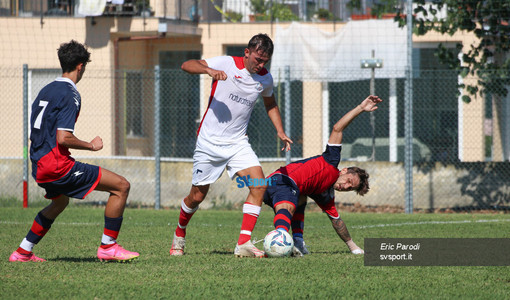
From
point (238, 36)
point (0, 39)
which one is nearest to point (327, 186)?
point (238, 36)

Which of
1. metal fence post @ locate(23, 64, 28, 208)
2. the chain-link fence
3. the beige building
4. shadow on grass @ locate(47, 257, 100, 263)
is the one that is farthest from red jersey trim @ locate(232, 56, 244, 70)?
the beige building

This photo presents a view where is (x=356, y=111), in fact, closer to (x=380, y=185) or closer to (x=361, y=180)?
(x=361, y=180)

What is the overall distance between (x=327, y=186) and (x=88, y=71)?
10376 mm

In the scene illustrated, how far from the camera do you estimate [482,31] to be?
13.4 meters

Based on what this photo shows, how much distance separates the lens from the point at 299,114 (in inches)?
661

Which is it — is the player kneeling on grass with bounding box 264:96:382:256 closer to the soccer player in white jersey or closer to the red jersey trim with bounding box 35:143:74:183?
the soccer player in white jersey

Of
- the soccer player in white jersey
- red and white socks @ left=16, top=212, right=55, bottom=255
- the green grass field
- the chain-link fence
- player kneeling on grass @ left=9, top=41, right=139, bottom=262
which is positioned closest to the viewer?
the green grass field

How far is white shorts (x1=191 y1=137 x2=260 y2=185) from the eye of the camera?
23.4 feet

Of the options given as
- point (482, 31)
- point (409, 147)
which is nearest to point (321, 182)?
point (409, 147)

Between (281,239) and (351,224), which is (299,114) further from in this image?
(281,239)

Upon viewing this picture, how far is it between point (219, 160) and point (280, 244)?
1.05 m

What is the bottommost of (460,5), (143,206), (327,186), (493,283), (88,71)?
(143,206)

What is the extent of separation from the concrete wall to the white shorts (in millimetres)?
6536

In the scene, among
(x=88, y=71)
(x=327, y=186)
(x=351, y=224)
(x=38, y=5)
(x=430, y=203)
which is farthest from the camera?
(x=38, y=5)
